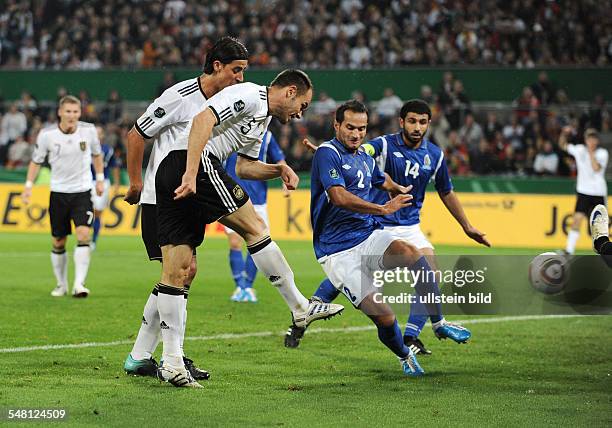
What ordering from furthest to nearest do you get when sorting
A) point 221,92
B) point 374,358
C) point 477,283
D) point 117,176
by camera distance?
point 117,176
point 374,358
point 477,283
point 221,92

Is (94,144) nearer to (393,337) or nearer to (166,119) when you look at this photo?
(166,119)

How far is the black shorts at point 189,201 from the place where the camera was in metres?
7.51

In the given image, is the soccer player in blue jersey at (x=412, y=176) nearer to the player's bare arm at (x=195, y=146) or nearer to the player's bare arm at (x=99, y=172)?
the player's bare arm at (x=195, y=146)

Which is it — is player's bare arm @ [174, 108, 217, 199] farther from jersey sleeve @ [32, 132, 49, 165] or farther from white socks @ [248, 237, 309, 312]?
jersey sleeve @ [32, 132, 49, 165]

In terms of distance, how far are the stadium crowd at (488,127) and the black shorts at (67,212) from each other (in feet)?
37.5

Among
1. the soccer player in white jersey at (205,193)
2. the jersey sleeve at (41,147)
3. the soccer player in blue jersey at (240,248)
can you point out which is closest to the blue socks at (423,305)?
the soccer player in white jersey at (205,193)

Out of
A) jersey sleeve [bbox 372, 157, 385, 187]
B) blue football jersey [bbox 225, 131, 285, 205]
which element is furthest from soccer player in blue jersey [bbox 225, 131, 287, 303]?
jersey sleeve [bbox 372, 157, 385, 187]

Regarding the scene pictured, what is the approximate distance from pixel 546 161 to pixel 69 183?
41.3ft

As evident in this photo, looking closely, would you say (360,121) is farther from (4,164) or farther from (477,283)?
(4,164)

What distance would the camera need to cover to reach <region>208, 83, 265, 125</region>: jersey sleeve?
7328 mm

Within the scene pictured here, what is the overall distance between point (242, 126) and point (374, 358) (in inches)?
104

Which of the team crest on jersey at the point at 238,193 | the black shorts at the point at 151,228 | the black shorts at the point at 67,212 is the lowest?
the black shorts at the point at 67,212

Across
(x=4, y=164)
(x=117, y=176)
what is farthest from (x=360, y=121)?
(x=4, y=164)

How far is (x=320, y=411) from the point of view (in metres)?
6.85
